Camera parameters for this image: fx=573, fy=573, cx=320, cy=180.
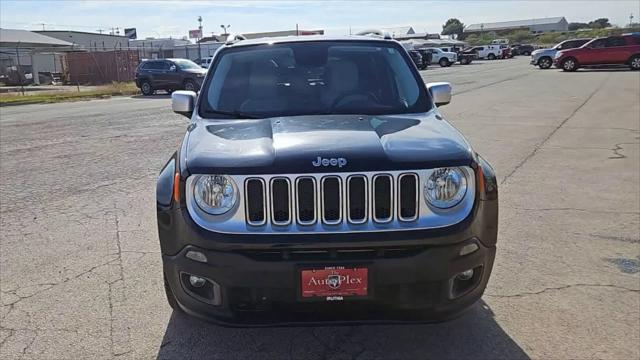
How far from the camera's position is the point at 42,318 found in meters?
3.76

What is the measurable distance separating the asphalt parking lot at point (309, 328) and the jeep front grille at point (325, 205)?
85cm

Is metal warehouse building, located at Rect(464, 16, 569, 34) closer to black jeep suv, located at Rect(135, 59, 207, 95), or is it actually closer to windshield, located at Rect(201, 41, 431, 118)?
black jeep suv, located at Rect(135, 59, 207, 95)

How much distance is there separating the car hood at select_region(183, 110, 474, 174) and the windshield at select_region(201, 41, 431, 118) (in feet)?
1.44

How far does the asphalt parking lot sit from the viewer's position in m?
3.37

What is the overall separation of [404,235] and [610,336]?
1612 mm

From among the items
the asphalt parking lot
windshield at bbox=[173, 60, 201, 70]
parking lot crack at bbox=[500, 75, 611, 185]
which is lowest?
parking lot crack at bbox=[500, 75, 611, 185]

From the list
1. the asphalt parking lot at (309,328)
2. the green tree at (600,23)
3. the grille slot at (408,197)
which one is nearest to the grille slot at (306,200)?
the grille slot at (408,197)

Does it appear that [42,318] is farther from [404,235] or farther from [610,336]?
[610,336]

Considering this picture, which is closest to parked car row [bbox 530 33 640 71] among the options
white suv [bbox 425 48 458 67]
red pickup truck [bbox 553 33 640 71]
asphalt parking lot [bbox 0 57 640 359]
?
red pickup truck [bbox 553 33 640 71]

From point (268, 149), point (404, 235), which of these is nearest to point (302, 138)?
point (268, 149)

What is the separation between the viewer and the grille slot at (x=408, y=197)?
114 inches

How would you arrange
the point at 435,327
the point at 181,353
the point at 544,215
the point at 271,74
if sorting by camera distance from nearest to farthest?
1. the point at 181,353
2. the point at 435,327
3. the point at 271,74
4. the point at 544,215

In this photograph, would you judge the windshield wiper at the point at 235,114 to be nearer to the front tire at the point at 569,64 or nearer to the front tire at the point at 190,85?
the front tire at the point at 190,85

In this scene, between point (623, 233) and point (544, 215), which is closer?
point (623, 233)
